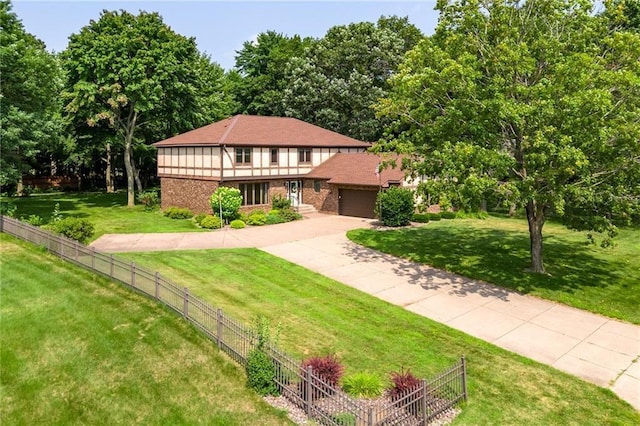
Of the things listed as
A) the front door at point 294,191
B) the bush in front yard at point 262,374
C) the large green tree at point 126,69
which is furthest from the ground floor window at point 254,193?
the bush in front yard at point 262,374

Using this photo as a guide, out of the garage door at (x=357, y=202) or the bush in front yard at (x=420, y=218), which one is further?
the garage door at (x=357, y=202)

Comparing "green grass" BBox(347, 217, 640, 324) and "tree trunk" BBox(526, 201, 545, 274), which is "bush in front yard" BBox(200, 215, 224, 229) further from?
"tree trunk" BBox(526, 201, 545, 274)

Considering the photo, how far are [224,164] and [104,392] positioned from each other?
22.7 m

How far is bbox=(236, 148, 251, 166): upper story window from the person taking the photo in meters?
32.1

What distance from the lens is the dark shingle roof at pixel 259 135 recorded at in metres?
32.7

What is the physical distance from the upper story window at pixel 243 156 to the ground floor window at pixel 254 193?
5.67 ft

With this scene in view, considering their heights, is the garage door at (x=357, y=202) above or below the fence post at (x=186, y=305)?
above

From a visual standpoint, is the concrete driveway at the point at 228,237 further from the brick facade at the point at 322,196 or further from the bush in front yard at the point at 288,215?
the brick facade at the point at 322,196

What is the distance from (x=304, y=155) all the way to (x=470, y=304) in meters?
23.7

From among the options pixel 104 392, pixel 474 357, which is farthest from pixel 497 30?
pixel 104 392

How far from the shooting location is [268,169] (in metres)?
34.2

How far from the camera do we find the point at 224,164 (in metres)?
31.2

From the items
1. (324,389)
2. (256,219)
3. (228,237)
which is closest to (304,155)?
(256,219)

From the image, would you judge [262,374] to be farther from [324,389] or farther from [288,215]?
[288,215]
